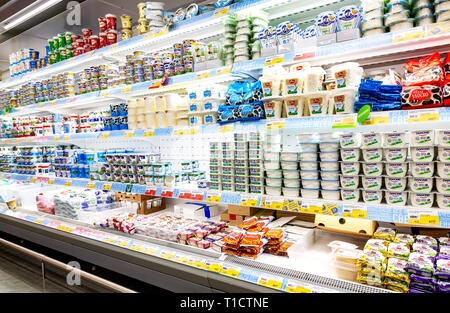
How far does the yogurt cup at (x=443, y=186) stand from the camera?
49.5 inches

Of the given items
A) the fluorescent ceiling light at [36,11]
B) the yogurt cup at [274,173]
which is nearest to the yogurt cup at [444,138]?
the yogurt cup at [274,173]

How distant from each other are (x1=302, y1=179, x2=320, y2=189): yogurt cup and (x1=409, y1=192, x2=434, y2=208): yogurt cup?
42 cm

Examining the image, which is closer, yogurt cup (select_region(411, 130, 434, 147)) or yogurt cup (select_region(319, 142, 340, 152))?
yogurt cup (select_region(411, 130, 434, 147))

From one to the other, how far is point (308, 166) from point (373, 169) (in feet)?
1.03

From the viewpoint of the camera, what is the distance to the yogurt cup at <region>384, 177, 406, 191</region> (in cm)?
134

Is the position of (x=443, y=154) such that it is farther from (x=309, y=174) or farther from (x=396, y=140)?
(x=309, y=174)

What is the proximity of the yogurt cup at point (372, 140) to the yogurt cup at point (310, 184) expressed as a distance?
295 millimetres

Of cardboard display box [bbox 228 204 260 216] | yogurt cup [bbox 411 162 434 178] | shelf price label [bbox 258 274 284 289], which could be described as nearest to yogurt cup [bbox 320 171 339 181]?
yogurt cup [bbox 411 162 434 178]

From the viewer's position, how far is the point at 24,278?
9.96 ft

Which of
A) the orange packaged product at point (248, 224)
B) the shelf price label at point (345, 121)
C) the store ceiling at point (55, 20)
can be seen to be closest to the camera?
the shelf price label at point (345, 121)

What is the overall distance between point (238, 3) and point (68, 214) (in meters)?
2.37

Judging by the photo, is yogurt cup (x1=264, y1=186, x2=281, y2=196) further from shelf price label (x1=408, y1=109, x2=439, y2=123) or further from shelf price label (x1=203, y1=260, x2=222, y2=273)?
shelf price label (x1=408, y1=109, x2=439, y2=123)

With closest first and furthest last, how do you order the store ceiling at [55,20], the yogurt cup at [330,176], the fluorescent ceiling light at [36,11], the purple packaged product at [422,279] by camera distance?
the purple packaged product at [422,279], the yogurt cup at [330,176], the fluorescent ceiling light at [36,11], the store ceiling at [55,20]

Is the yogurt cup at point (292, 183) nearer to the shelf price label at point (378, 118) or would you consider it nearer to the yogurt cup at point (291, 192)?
the yogurt cup at point (291, 192)
